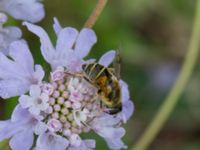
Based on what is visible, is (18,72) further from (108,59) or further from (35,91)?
(108,59)

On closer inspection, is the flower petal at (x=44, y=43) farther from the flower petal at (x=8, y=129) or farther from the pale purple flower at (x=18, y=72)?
the flower petal at (x=8, y=129)

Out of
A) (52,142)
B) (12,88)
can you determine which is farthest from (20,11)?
(52,142)

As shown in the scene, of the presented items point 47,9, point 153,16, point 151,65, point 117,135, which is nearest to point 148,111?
point 151,65

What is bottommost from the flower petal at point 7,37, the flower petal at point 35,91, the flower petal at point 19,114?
the flower petal at point 19,114

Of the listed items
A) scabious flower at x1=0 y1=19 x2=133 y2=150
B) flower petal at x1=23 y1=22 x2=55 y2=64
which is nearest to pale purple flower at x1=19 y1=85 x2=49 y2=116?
scabious flower at x1=0 y1=19 x2=133 y2=150

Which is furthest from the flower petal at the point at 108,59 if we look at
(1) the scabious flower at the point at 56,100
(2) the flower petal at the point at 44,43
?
(2) the flower petal at the point at 44,43

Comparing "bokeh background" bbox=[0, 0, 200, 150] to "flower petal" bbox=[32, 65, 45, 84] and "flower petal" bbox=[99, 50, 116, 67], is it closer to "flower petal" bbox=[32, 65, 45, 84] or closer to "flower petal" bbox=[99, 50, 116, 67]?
"flower petal" bbox=[99, 50, 116, 67]
